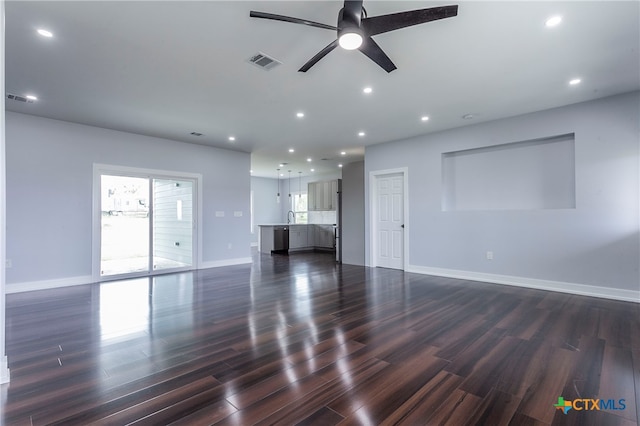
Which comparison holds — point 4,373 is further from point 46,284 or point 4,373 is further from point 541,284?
point 541,284

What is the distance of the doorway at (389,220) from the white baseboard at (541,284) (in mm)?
622

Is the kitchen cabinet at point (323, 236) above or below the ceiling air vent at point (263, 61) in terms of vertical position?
below

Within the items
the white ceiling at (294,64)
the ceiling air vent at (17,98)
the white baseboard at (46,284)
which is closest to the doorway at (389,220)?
the white ceiling at (294,64)

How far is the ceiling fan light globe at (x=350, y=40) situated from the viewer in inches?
85.5

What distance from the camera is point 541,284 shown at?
468 cm

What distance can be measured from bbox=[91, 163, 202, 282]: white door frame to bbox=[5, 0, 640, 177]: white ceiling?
816mm

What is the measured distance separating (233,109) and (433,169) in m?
3.79

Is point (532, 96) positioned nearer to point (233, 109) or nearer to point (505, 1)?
point (505, 1)

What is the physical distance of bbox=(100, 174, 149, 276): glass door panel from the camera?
18.1 feet

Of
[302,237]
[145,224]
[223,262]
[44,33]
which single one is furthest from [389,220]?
[44,33]

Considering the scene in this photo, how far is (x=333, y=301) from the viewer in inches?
158

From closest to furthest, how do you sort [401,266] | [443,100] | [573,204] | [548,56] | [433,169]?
1. [548,56]
2. [443,100]
3. [573,204]
4. [433,169]
5. [401,266]

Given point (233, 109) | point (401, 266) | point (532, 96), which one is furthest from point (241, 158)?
point (532, 96)

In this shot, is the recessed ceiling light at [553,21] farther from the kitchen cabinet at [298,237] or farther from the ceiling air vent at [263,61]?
the kitchen cabinet at [298,237]
